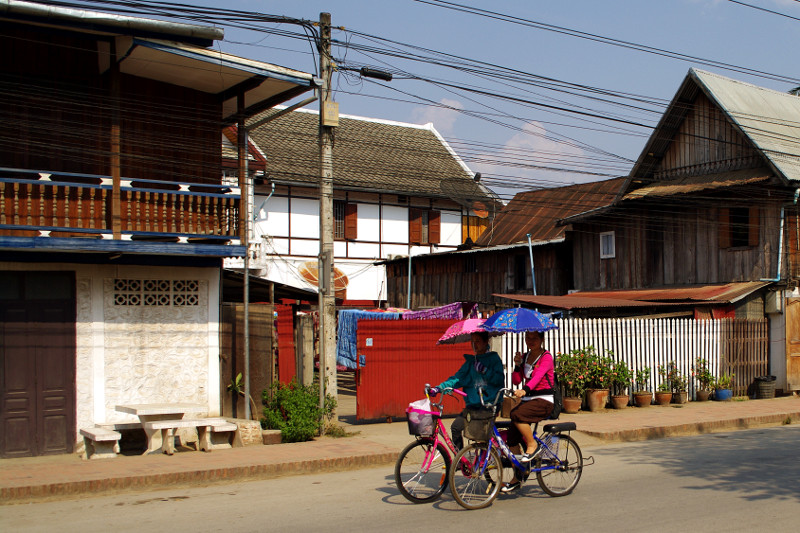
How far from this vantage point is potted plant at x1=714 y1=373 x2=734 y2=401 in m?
18.1

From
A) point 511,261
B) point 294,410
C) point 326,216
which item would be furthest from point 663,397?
point 511,261

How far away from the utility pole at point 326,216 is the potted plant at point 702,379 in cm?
990

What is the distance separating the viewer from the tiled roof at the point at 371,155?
104 feet

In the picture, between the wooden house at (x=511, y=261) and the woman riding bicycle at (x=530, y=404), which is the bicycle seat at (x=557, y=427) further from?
the wooden house at (x=511, y=261)

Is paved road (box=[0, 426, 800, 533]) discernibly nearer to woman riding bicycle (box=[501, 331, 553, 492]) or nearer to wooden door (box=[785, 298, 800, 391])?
woman riding bicycle (box=[501, 331, 553, 492])

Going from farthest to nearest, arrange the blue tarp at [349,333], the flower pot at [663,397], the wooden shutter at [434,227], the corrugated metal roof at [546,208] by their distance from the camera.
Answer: the wooden shutter at [434,227]
the corrugated metal roof at [546,208]
the blue tarp at [349,333]
the flower pot at [663,397]

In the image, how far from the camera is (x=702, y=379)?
1806 centimetres

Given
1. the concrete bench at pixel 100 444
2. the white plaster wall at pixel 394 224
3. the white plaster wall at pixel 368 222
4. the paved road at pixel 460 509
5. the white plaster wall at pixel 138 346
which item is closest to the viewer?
the paved road at pixel 460 509

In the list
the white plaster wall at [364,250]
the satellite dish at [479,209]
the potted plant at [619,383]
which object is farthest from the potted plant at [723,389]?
the satellite dish at [479,209]

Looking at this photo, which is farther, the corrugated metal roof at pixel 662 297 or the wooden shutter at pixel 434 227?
the wooden shutter at pixel 434 227

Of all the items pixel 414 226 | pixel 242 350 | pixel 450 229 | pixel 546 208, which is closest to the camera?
pixel 242 350

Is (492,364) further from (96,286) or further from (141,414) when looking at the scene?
(96,286)

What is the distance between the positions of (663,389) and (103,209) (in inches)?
490

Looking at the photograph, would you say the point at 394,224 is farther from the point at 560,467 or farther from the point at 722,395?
the point at 560,467
